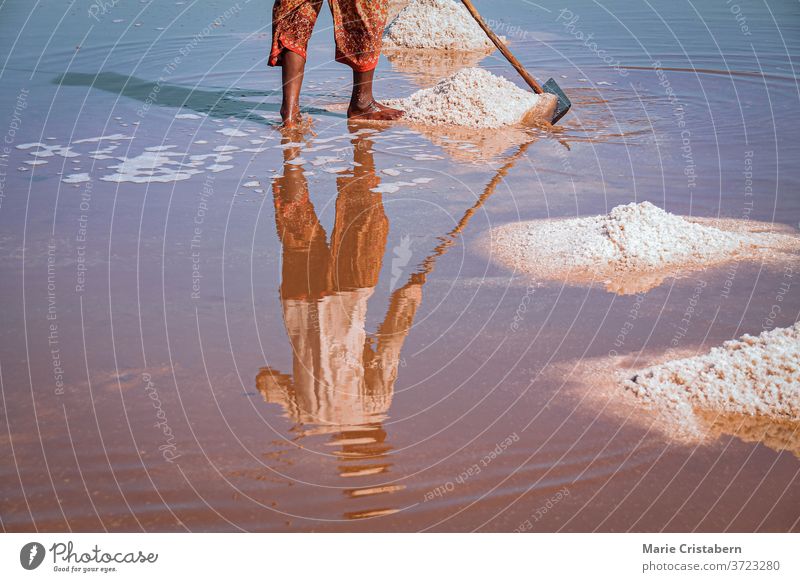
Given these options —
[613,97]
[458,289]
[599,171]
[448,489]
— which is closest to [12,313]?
[458,289]

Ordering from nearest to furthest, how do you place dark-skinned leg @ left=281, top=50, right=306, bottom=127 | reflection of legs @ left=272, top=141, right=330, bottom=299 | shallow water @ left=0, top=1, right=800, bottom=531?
shallow water @ left=0, top=1, right=800, bottom=531
reflection of legs @ left=272, top=141, right=330, bottom=299
dark-skinned leg @ left=281, top=50, right=306, bottom=127

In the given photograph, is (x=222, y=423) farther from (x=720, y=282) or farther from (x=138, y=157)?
(x=138, y=157)

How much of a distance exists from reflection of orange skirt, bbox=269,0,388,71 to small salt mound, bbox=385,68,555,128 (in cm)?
43

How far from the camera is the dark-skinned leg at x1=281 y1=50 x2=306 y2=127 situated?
15.4 feet

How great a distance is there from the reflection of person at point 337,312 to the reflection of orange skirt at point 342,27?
113 cm

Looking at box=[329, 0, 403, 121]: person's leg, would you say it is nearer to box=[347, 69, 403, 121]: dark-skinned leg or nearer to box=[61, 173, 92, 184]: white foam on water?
box=[347, 69, 403, 121]: dark-skinned leg

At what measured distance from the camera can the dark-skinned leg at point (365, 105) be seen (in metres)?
4.85

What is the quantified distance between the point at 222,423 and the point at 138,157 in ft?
8.22

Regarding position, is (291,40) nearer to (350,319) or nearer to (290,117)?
(290,117)

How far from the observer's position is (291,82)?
471cm
